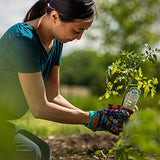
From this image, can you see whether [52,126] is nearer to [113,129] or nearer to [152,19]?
[113,129]

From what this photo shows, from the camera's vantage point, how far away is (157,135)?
→ 105 cm

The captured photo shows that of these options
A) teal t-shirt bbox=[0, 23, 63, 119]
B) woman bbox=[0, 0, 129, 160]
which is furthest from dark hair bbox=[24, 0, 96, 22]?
teal t-shirt bbox=[0, 23, 63, 119]

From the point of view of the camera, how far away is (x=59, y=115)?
1658mm

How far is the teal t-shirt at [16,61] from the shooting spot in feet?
5.18

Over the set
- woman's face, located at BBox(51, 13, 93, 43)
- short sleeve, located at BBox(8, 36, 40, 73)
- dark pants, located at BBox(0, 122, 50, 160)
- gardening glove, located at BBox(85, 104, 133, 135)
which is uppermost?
woman's face, located at BBox(51, 13, 93, 43)

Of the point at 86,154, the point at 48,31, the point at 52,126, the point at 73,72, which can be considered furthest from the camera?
the point at 73,72

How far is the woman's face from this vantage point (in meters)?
1.67

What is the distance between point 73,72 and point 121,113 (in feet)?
53.0

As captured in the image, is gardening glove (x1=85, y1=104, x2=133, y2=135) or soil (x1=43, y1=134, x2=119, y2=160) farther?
soil (x1=43, y1=134, x2=119, y2=160)

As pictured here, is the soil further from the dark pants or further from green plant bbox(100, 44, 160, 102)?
green plant bbox(100, 44, 160, 102)

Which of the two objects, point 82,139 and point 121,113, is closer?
point 121,113

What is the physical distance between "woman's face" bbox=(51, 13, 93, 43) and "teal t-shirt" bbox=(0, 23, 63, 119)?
167 mm

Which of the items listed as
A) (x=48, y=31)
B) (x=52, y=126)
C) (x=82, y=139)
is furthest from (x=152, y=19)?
(x=48, y=31)

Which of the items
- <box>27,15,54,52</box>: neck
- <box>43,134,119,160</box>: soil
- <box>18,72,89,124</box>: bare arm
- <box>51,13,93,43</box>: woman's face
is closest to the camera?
<box>18,72,89,124</box>: bare arm
